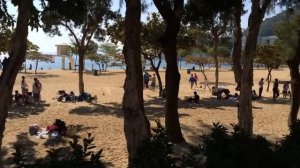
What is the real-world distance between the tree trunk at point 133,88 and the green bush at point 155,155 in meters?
3.95

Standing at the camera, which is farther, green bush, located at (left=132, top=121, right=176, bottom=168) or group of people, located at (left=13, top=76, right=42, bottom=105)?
group of people, located at (left=13, top=76, right=42, bottom=105)

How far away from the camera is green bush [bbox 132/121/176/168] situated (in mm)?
4457

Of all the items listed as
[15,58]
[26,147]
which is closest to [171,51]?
[15,58]

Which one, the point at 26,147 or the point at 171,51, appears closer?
the point at 171,51

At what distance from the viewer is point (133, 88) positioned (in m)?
9.34

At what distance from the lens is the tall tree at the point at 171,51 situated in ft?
41.1

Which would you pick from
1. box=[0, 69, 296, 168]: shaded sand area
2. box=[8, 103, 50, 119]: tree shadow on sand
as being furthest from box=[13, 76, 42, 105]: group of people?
box=[0, 69, 296, 168]: shaded sand area

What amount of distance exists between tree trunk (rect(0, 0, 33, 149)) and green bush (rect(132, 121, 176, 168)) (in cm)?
458

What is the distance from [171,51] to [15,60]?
4.98m

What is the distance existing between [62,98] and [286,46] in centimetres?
1321

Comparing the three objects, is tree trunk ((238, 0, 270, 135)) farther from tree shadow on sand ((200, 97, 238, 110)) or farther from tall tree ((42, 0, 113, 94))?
tree shadow on sand ((200, 97, 238, 110))

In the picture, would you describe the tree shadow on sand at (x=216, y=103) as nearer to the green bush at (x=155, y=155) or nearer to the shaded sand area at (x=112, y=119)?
the shaded sand area at (x=112, y=119)

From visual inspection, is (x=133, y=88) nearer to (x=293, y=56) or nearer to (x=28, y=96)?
(x=293, y=56)

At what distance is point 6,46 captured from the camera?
28734mm
